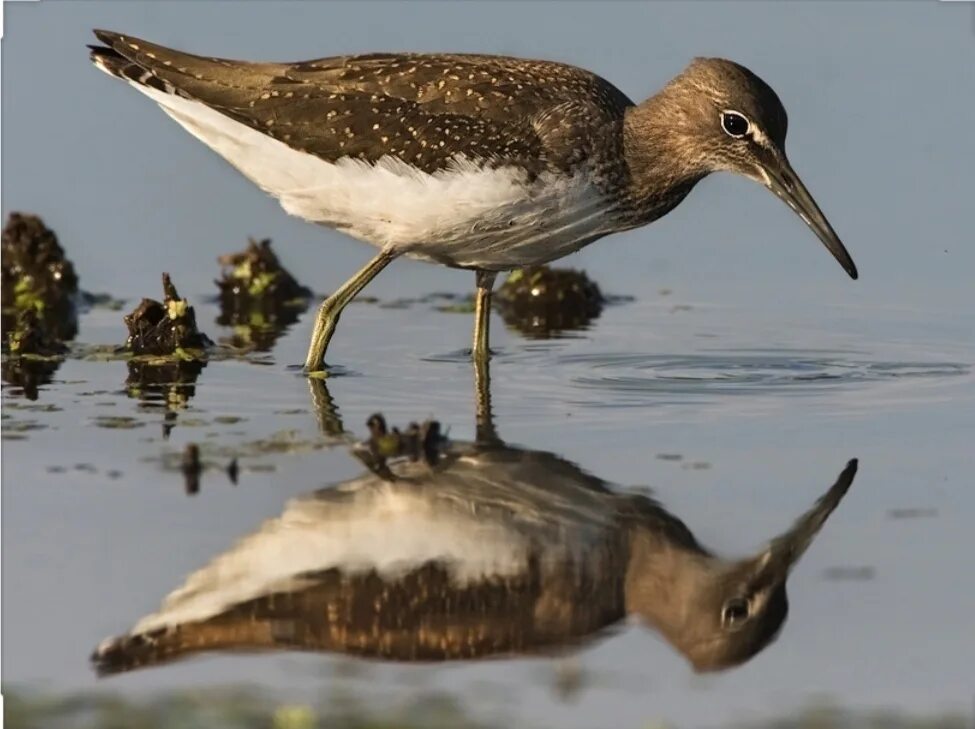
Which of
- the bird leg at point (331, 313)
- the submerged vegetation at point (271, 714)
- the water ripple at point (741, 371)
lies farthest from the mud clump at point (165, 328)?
the submerged vegetation at point (271, 714)

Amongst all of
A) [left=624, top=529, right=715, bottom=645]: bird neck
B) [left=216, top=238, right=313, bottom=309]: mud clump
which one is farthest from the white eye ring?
[left=624, top=529, right=715, bottom=645]: bird neck

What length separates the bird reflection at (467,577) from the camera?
838 cm

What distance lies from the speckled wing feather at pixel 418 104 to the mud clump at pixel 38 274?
2216 millimetres

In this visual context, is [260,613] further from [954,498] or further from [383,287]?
[383,287]

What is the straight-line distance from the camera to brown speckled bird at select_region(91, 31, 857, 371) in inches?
492

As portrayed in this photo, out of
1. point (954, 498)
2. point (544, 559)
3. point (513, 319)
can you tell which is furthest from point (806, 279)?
point (544, 559)

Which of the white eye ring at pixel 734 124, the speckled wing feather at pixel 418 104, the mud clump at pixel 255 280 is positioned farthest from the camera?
the mud clump at pixel 255 280

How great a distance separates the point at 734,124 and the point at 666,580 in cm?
483

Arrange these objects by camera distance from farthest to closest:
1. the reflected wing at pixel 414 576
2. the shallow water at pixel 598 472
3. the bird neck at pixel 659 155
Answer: the bird neck at pixel 659 155
the reflected wing at pixel 414 576
the shallow water at pixel 598 472

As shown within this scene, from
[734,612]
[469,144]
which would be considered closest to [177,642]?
[734,612]

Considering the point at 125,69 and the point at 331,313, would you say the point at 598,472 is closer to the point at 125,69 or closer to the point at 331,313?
the point at 331,313

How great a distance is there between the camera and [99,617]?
856 cm

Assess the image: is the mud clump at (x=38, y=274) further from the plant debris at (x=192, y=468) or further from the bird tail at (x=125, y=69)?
the plant debris at (x=192, y=468)

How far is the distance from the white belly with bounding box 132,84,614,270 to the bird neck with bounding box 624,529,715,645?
3245 mm
